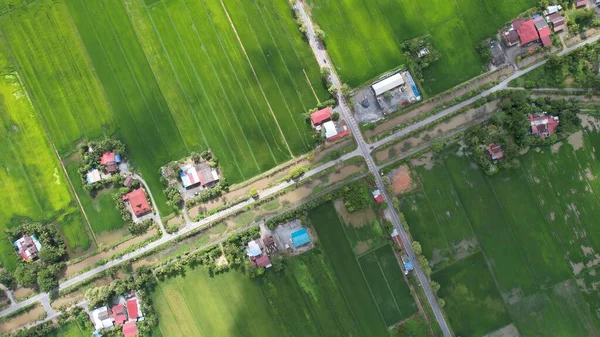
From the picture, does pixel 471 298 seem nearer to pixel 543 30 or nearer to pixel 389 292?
pixel 389 292

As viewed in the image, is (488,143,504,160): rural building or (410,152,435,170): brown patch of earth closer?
(488,143,504,160): rural building

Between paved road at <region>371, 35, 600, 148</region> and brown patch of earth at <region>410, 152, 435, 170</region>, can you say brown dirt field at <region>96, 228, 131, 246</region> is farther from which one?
brown patch of earth at <region>410, 152, 435, 170</region>

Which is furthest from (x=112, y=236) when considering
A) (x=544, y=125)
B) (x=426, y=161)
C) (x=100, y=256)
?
(x=544, y=125)

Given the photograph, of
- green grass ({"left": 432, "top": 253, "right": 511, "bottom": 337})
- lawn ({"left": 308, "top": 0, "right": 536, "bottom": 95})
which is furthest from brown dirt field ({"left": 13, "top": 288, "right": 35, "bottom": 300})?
green grass ({"left": 432, "top": 253, "right": 511, "bottom": 337})

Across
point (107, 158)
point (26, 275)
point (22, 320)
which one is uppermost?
point (107, 158)

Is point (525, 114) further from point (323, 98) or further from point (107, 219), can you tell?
point (107, 219)

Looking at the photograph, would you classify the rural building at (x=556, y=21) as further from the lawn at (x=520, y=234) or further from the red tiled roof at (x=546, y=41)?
the lawn at (x=520, y=234)

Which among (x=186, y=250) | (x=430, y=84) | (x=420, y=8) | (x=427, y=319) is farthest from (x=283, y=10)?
(x=427, y=319)
